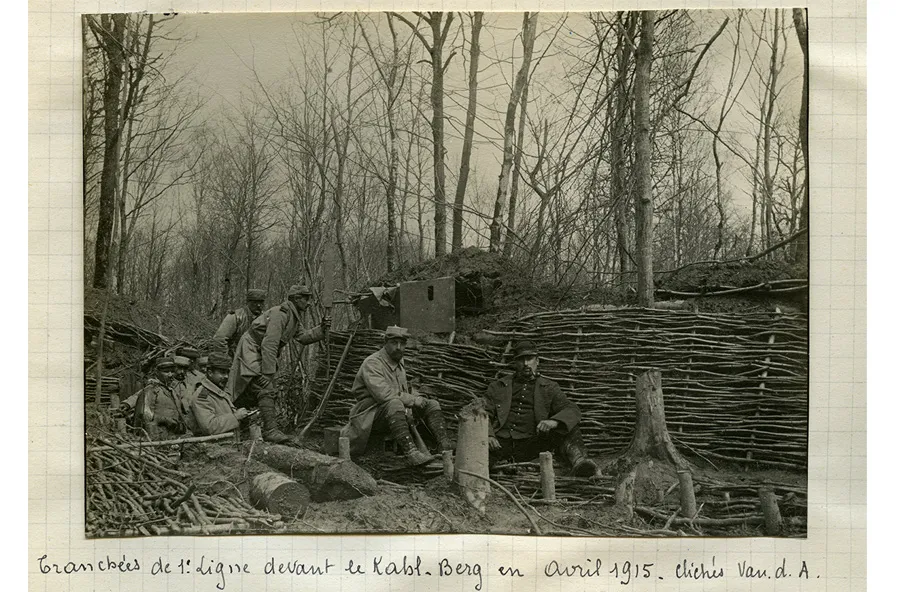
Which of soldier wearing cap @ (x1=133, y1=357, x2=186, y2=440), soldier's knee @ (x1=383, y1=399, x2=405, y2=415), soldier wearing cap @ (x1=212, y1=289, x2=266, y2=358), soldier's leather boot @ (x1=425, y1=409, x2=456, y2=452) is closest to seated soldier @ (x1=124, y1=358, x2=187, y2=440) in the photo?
soldier wearing cap @ (x1=133, y1=357, x2=186, y2=440)

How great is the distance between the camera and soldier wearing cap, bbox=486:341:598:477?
340 centimetres

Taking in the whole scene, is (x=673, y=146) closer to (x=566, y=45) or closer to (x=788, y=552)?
(x=566, y=45)

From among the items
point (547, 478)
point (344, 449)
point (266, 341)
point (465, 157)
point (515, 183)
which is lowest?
point (547, 478)

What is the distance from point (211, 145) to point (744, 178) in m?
2.77

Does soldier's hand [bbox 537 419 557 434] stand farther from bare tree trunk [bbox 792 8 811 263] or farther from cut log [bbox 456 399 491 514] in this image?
bare tree trunk [bbox 792 8 811 263]

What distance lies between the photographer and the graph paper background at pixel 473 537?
3.27 m

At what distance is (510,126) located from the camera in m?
3.48

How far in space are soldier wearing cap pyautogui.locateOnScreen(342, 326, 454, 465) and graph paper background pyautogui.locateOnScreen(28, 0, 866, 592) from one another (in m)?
0.50

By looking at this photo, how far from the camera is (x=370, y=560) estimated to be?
3297 millimetres

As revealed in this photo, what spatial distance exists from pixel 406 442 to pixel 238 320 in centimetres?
110

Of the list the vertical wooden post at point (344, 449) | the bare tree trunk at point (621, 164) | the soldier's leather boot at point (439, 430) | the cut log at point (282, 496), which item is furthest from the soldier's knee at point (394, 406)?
the bare tree trunk at point (621, 164)

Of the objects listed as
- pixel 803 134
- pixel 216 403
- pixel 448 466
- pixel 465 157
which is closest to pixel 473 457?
pixel 448 466

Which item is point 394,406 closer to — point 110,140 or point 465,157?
point 465,157
